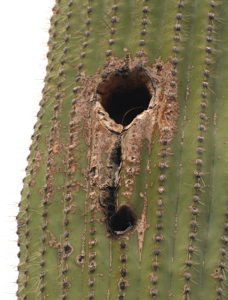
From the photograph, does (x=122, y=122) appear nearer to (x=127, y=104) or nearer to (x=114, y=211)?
(x=127, y=104)

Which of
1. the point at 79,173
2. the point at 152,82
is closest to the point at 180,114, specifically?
the point at 152,82

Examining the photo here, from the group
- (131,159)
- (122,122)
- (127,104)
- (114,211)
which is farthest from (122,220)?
(127,104)

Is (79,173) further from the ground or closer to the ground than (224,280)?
further from the ground

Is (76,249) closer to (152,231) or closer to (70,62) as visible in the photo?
(152,231)

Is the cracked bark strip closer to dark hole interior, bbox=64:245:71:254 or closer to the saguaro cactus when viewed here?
the saguaro cactus

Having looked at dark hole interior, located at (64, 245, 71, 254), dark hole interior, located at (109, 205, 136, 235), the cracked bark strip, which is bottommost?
dark hole interior, located at (64, 245, 71, 254)

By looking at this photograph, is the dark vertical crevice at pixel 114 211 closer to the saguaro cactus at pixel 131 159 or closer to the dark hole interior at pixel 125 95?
the saguaro cactus at pixel 131 159

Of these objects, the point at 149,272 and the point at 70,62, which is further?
the point at 70,62

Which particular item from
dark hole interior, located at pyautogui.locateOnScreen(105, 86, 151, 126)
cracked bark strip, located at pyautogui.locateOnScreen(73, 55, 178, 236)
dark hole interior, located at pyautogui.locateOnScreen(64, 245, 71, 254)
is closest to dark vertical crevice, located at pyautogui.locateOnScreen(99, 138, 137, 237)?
cracked bark strip, located at pyautogui.locateOnScreen(73, 55, 178, 236)
